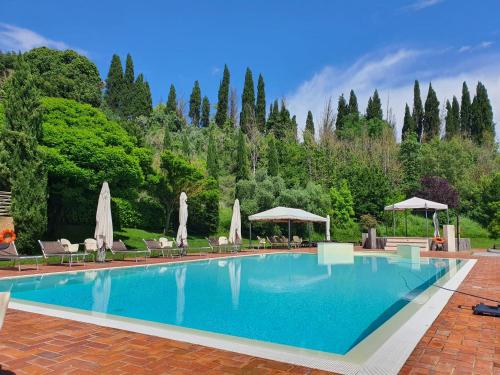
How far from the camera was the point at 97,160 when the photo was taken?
61.1ft

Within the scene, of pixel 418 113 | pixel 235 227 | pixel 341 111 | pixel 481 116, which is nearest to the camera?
pixel 235 227

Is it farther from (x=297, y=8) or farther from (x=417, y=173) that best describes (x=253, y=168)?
(x=297, y=8)

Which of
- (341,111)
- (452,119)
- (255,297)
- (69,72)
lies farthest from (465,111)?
(255,297)

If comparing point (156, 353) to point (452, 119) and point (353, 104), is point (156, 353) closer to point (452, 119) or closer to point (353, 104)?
point (452, 119)

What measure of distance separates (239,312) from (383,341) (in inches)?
113

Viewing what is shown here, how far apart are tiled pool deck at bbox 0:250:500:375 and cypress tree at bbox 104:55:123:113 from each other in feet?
149

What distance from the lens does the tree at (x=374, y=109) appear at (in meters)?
53.7

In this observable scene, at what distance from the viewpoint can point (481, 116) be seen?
164 ft

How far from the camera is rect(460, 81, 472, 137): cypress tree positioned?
167 ft

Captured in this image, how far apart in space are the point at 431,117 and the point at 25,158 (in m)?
50.3

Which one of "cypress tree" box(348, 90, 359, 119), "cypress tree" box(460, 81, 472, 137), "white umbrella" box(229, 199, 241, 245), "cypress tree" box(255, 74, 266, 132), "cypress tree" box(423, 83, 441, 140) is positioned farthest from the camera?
"cypress tree" box(348, 90, 359, 119)

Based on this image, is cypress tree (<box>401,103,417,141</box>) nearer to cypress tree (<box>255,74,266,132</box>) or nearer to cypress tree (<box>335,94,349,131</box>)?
cypress tree (<box>335,94,349,131</box>)

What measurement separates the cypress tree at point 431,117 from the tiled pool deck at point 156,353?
52.1 m

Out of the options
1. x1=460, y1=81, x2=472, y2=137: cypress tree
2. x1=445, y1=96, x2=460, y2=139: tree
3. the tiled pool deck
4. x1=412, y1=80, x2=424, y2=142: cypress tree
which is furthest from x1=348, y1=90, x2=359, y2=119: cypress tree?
the tiled pool deck
